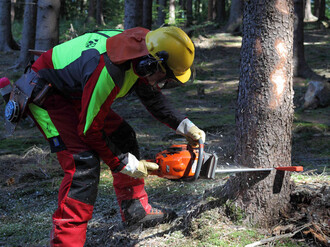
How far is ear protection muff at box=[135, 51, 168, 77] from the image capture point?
93.0 inches

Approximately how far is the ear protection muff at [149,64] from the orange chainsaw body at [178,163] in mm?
642

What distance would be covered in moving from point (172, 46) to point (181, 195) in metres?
1.73

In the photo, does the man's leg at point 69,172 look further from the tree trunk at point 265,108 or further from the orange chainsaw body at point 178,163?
the tree trunk at point 265,108

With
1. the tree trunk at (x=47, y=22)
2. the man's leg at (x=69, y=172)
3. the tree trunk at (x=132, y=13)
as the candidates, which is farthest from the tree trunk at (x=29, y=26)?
the man's leg at (x=69, y=172)

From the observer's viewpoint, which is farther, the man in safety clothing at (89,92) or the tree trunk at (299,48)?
the tree trunk at (299,48)

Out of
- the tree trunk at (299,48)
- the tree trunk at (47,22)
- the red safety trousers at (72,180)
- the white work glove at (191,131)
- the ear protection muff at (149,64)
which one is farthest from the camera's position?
the tree trunk at (299,48)

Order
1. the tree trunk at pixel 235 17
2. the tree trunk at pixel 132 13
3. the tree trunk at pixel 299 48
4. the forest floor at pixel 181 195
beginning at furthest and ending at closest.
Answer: the tree trunk at pixel 235 17 < the tree trunk at pixel 299 48 < the tree trunk at pixel 132 13 < the forest floor at pixel 181 195

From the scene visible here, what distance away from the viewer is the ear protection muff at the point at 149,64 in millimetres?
2361

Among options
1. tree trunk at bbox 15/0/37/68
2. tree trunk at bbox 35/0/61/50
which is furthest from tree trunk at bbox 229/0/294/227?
tree trunk at bbox 15/0/37/68

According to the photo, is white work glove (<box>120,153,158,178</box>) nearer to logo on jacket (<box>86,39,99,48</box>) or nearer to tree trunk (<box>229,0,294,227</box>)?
tree trunk (<box>229,0,294,227</box>)

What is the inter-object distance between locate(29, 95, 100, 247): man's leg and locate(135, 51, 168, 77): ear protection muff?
70 cm

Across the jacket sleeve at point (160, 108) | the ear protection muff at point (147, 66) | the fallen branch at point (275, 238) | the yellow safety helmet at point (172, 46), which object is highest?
the yellow safety helmet at point (172, 46)

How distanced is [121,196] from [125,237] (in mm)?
367

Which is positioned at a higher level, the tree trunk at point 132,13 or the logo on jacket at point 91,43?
the tree trunk at point 132,13
